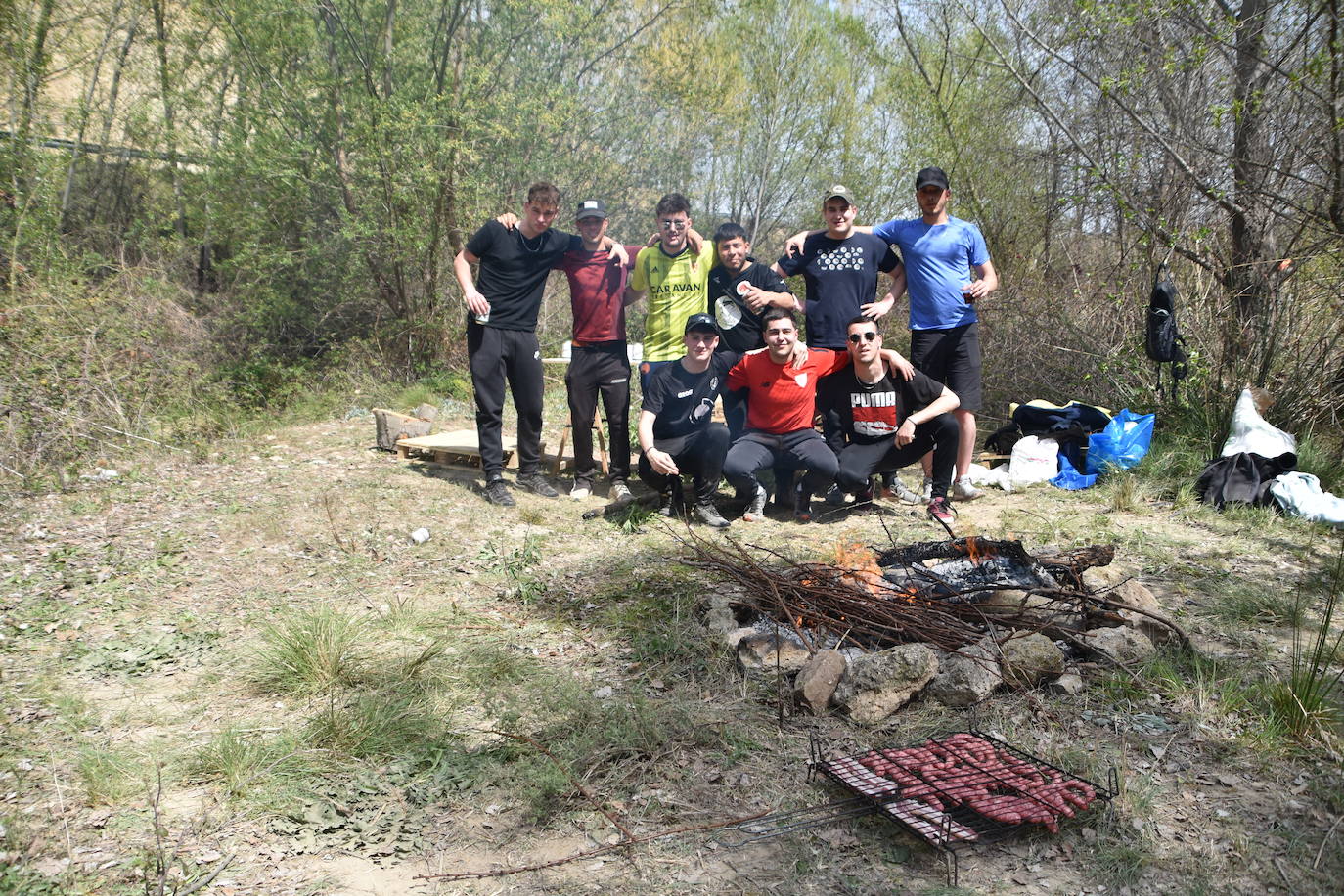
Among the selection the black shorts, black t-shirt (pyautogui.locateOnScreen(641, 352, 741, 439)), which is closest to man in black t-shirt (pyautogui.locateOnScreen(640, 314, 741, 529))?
black t-shirt (pyautogui.locateOnScreen(641, 352, 741, 439))

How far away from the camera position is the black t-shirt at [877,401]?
6.35 m

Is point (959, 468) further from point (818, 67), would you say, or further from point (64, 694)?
point (818, 67)

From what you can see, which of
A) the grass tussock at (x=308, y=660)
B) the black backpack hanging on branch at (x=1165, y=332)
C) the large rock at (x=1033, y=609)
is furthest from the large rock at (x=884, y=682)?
the black backpack hanging on branch at (x=1165, y=332)

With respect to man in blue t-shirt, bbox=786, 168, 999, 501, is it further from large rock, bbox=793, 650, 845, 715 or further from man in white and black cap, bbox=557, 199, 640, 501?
large rock, bbox=793, 650, 845, 715

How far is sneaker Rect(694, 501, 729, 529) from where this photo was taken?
6051 mm

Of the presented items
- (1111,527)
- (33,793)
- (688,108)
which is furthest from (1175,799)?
(688,108)

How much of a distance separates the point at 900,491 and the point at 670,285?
2322mm

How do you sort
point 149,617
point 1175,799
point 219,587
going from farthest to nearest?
point 219,587 < point 149,617 < point 1175,799

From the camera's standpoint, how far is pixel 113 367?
7.93m

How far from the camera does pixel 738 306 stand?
21.7 feet

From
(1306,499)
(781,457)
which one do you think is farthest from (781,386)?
(1306,499)

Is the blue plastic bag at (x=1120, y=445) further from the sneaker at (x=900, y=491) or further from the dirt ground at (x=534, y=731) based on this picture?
the sneaker at (x=900, y=491)

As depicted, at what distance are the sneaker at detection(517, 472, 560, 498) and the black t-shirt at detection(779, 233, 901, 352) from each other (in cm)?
228

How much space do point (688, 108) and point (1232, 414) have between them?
31.7 ft
